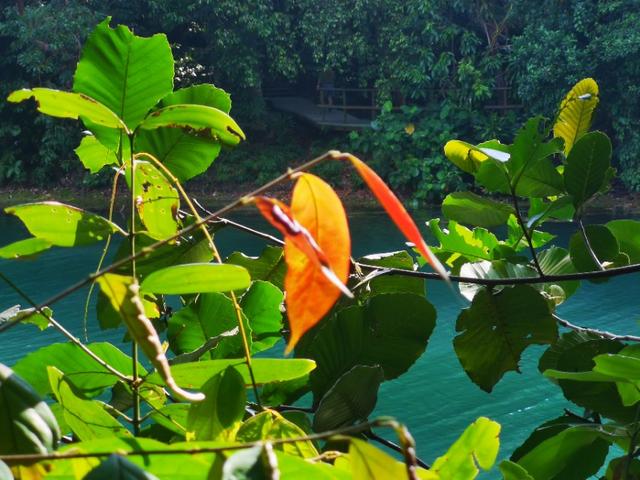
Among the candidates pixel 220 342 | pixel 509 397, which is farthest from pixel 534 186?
pixel 509 397

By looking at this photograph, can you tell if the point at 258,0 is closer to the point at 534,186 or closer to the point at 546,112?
the point at 546,112

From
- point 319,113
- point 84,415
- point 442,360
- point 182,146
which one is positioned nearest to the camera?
point 84,415

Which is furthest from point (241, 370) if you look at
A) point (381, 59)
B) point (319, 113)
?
point (319, 113)

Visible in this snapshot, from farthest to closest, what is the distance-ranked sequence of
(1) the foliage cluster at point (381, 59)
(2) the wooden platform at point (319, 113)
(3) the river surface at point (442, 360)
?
(2) the wooden platform at point (319, 113), (1) the foliage cluster at point (381, 59), (3) the river surface at point (442, 360)

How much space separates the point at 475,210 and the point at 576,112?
114mm

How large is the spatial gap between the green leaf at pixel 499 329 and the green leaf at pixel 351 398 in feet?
0.52

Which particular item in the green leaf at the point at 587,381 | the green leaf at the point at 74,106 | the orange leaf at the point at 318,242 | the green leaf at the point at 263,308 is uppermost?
the green leaf at the point at 74,106

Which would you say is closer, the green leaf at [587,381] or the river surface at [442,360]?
the green leaf at [587,381]

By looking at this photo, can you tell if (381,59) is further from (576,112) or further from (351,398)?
(351,398)

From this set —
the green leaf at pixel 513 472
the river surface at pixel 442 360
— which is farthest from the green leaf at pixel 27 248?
the river surface at pixel 442 360

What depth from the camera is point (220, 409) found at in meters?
0.28

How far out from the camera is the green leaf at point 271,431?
276mm

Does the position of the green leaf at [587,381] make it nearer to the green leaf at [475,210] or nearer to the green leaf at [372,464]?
the green leaf at [475,210]

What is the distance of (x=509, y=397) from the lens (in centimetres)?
468
